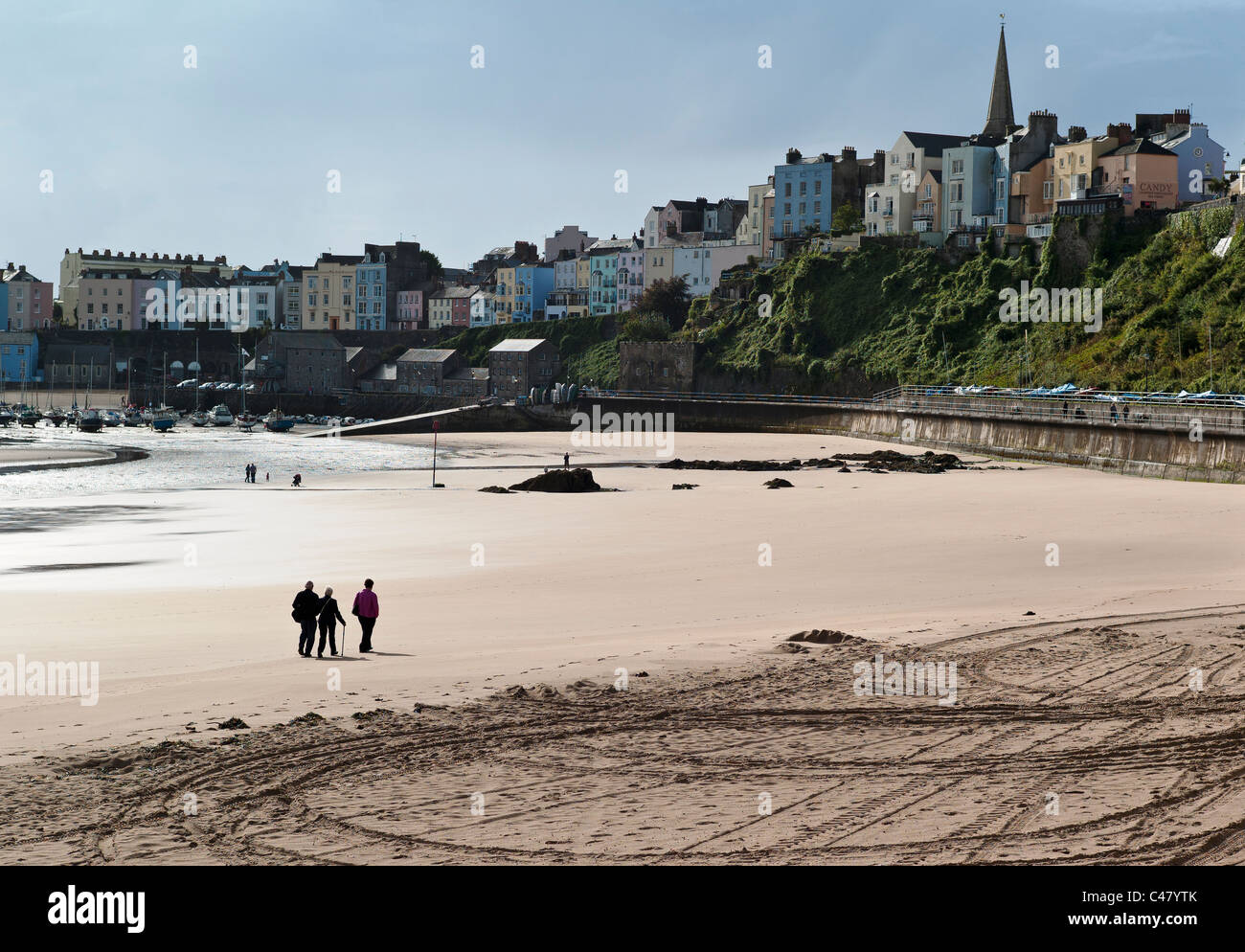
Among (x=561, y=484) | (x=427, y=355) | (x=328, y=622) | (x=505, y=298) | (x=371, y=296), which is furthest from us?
(x=371, y=296)

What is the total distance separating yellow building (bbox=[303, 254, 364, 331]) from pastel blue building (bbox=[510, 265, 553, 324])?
23550mm

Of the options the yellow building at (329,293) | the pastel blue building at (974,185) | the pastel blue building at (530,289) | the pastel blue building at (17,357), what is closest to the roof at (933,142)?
the pastel blue building at (974,185)

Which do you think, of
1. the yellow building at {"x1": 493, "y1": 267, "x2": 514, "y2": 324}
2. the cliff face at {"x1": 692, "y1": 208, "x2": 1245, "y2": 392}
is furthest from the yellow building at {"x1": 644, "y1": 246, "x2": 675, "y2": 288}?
the yellow building at {"x1": 493, "y1": 267, "x2": 514, "y2": 324}

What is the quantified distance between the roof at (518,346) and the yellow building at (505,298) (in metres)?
20.4

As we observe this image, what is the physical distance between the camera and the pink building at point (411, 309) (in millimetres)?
152375

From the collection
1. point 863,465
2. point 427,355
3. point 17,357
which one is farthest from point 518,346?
point 863,465

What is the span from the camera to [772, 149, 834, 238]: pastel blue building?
113500mm

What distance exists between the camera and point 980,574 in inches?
853

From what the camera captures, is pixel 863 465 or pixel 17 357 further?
pixel 17 357

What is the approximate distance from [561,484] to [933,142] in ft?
235

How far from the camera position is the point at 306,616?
48.5 ft

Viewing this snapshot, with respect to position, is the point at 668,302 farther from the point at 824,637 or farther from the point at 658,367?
the point at 824,637

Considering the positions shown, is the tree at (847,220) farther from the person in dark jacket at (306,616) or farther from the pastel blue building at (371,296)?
the person in dark jacket at (306,616)
